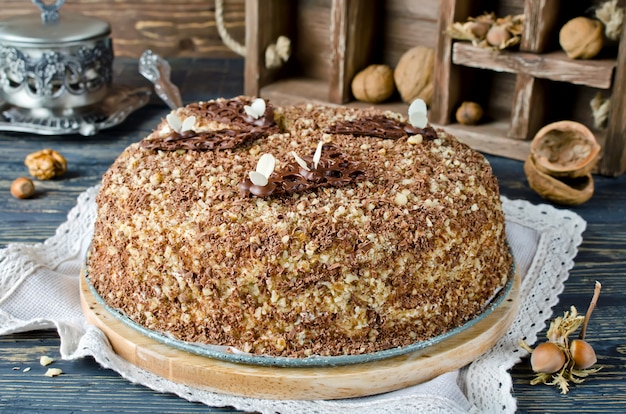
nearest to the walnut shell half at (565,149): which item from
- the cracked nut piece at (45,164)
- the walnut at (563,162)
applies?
the walnut at (563,162)

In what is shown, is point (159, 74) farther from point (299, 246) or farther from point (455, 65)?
point (299, 246)

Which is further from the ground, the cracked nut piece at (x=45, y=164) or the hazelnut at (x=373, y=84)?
the hazelnut at (x=373, y=84)

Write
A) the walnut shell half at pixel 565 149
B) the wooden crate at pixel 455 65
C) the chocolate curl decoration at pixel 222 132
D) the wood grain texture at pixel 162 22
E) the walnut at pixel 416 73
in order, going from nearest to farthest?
the chocolate curl decoration at pixel 222 132, the walnut shell half at pixel 565 149, the wooden crate at pixel 455 65, the walnut at pixel 416 73, the wood grain texture at pixel 162 22

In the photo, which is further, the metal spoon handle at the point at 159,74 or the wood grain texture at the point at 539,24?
the metal spoon handle at the point at 159,74

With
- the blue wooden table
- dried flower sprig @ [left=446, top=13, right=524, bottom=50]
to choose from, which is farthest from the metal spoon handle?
dried flower sprig @ [left=446, top=13, right=524, bottom=50]

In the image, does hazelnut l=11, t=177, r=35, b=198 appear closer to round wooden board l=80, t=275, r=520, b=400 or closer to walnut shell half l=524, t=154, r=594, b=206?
round wooden board l=80, t=275, r=520, b=400

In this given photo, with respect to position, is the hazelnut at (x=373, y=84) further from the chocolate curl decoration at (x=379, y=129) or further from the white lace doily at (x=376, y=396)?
the chocolate curl decoration at (x=379, y=129)

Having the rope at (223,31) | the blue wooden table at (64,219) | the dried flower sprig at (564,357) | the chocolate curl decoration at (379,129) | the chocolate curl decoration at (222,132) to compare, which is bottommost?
the blue wooden table at (64,219)

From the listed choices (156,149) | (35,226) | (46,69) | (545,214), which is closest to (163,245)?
(156,149)
